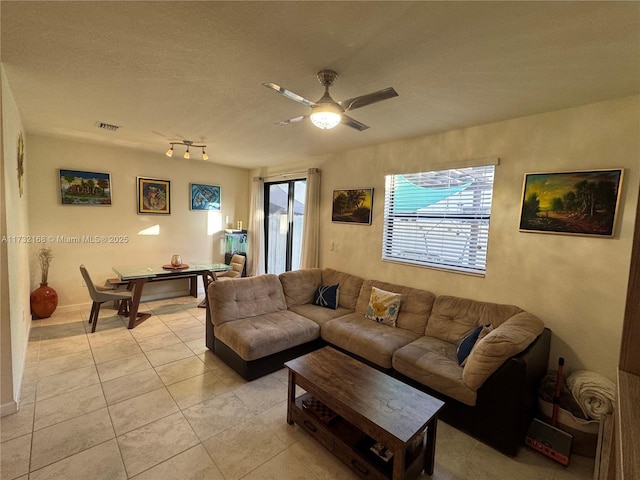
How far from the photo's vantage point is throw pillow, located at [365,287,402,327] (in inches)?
123

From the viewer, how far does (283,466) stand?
180cm

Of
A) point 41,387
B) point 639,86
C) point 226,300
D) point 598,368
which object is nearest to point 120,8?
point 226,300

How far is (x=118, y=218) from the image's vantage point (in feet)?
15.1

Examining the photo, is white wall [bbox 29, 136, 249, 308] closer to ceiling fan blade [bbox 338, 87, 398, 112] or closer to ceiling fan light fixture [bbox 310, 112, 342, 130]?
ceiling fan light fixture [bbox 310, 112, 342, 130]

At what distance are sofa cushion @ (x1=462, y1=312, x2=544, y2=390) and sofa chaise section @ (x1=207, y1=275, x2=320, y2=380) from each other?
5.06 feet

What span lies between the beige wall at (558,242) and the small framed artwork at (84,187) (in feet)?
15.0

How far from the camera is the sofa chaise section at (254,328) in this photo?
2688 millimetres

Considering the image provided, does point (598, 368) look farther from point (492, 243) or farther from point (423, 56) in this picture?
point (423, 56)

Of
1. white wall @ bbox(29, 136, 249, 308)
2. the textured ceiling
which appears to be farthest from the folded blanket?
white wall @ bbox(29, 136, 249, 308)

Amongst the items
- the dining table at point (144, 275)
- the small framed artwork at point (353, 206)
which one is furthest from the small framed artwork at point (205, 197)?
the small framed artwork at point (353, 206)

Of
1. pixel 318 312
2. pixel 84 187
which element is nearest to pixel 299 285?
pixel 318 312

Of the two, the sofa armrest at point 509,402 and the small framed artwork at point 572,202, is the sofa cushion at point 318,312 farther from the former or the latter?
the small framed artwork at point 572,202

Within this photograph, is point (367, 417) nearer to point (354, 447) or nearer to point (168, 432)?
point (354, 447)

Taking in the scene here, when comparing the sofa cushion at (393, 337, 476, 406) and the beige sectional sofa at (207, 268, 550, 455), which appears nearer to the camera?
the beige sectional sofa at (207, 268, 550, 455)
